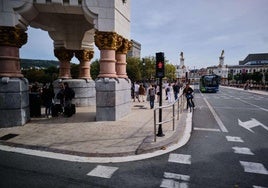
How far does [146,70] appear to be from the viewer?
67625 millimetres

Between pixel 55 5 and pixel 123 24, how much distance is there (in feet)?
11.2

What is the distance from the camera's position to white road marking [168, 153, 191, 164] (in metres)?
5.72

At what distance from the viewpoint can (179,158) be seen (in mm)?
5938

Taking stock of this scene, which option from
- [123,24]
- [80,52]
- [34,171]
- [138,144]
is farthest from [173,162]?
[80,52]

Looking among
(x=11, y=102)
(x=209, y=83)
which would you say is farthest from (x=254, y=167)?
(x=209, y=83)

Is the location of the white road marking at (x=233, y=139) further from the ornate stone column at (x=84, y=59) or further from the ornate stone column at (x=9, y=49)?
the ornate stone column at (x=84, y=59)

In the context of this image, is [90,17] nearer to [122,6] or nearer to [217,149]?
[122,6]

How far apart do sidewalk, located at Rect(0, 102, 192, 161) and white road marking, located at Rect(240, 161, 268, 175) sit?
6.67ft

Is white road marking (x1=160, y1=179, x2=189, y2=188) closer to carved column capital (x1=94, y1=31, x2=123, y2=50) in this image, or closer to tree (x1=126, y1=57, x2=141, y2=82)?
carved column capital (x1=94, y1=31, x2=123, y2=50)

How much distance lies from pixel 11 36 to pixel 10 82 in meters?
1.86

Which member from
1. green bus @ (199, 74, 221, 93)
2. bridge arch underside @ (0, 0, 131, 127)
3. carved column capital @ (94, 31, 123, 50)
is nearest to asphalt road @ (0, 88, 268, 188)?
bridge arch underside @ (0, 0, 131, 127)

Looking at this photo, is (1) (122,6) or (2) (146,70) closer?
(1) (122,6)

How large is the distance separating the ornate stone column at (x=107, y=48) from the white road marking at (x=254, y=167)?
22.4ft

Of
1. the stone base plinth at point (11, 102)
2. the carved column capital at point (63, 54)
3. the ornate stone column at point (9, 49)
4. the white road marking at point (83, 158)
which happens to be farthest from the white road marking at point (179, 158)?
the carved column capital at point (63, 54)
